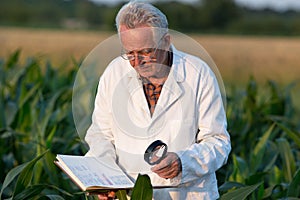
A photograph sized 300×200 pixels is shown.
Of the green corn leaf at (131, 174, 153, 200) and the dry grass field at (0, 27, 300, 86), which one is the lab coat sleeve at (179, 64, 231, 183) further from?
the dry grass field at (0, 27, 300, 86)

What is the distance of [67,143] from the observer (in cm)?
580

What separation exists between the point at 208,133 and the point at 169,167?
0.25m

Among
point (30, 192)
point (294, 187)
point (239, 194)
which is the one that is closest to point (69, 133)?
point (30, 192)

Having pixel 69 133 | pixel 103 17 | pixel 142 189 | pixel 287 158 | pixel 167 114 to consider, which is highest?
pixel 167 114

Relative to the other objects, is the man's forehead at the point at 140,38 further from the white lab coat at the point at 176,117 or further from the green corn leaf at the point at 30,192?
the green corn leaf at the point at 30,192

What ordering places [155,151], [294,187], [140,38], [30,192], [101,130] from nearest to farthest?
[140,38] → [155,151] → [101,130] → [30,192] → [294,187]

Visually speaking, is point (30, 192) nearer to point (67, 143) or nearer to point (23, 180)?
point (23, 180)

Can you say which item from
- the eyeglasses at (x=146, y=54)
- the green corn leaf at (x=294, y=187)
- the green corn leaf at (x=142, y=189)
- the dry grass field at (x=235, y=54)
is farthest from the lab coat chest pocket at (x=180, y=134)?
the dry grass field at (x=235, y=54)

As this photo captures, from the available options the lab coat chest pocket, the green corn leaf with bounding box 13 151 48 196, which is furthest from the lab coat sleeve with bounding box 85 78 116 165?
the green corn leaf with bounding box 13 151 48 196

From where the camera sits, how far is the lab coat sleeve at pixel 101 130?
Result: 3.75 metres

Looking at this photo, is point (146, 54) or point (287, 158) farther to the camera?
point (287, 158)

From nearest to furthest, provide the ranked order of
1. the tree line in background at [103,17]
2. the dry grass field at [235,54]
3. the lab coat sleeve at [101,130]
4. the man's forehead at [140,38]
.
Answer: the man's forehead at [140,38] < the lab coat sleeve at [101,130] < the dry grass field at [235,54] < the tree line in background at [103,17]

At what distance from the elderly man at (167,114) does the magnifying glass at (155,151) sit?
0.02 metres

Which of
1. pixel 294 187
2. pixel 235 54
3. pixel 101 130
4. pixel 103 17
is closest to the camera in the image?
pixel 101 130
